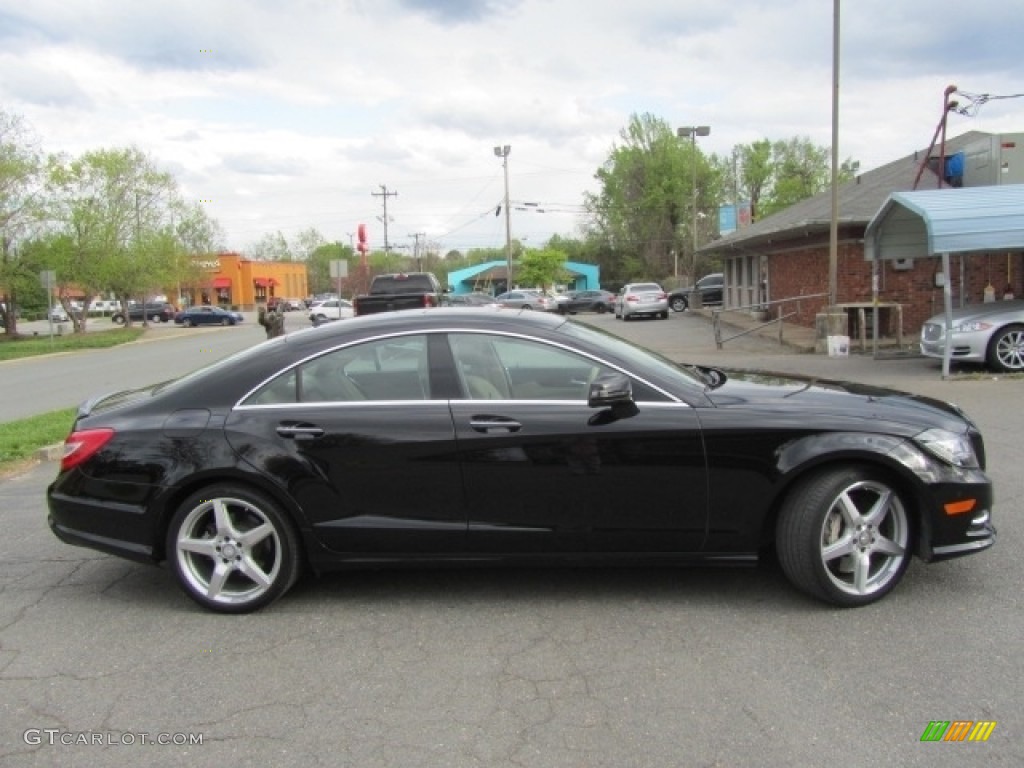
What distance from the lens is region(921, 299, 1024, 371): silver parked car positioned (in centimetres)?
1248

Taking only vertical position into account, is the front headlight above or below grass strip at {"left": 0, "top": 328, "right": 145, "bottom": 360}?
below

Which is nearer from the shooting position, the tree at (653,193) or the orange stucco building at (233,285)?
the tree at (653,193)

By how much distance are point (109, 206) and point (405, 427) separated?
40.4 m

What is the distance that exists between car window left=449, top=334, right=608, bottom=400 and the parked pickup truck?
11356 mm

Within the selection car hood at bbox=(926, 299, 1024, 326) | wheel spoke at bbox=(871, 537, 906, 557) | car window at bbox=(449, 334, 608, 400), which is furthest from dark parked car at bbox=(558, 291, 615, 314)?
wheel spoke at bbox=(871, 537, 906, 557)

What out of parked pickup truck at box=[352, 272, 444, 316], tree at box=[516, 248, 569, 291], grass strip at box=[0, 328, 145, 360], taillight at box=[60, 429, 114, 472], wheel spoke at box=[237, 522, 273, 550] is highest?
tree at box=[516, 248, 569, 291]

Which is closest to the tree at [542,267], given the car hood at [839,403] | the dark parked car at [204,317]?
the dark parked car at [204,317]

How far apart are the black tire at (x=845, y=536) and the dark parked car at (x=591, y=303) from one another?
4551cm

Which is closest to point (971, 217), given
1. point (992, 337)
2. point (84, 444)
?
point (992, 337)

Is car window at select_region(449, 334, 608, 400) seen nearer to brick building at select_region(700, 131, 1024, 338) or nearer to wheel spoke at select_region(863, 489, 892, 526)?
wheel spoke at select_region(863, 489, 892, 526)

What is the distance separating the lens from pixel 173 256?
4416cm

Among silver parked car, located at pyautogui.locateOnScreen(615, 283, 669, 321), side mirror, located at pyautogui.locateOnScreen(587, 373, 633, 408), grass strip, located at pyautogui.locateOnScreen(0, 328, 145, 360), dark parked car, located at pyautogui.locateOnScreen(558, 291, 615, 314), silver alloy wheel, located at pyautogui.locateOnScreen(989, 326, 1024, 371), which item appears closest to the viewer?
side mirror, located at pyautogui.locateOnScreen(587, 373, 633, 408)

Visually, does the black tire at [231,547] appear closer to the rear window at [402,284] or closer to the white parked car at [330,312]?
the rear window at [402,284]

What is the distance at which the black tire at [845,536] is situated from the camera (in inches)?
155
